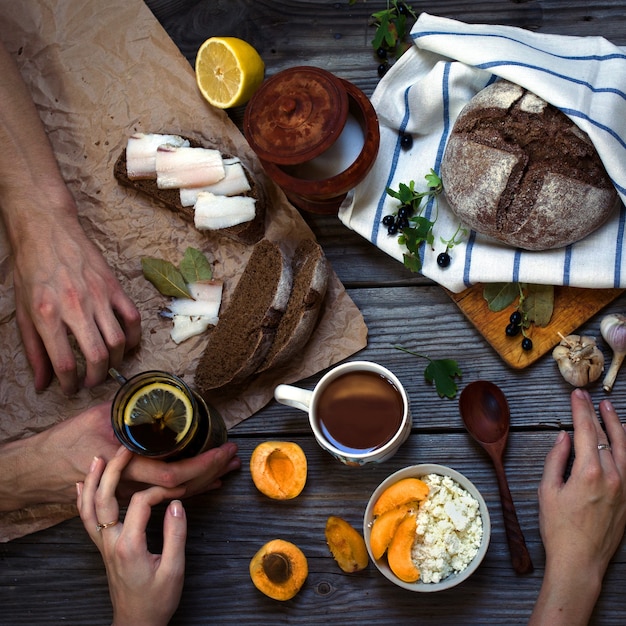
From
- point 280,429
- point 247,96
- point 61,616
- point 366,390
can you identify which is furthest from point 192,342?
point 61,616

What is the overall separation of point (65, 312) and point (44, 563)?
0.72 metres

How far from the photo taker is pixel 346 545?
1836 mm

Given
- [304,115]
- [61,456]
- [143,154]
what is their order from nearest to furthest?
[304,115] < [61,456] < [143,154]

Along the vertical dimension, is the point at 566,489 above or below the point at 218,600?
above

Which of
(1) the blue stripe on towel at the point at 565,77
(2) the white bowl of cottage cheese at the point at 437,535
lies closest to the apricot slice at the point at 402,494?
(2) the white bowl of cottage cheese at the point at 437,535

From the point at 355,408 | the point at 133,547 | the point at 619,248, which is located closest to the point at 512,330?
the point at 619,248

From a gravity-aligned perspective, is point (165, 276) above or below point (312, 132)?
below

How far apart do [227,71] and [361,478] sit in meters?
1.15

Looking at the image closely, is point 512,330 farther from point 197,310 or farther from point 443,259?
A: point 197,310

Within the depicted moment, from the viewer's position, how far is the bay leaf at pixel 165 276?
76.4 inches

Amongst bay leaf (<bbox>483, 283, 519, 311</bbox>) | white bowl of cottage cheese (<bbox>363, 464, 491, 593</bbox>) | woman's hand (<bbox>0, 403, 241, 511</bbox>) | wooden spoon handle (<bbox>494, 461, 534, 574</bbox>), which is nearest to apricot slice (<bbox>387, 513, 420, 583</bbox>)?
white bowl of cottage cheese (<bbox>363, 464, 491, 593</bbox>)

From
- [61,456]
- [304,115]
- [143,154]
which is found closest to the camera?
[304,115]

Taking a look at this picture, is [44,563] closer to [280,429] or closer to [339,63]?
[280,429]

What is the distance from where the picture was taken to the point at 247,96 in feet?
6.26
